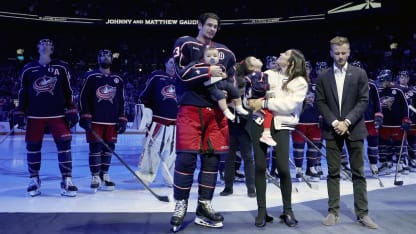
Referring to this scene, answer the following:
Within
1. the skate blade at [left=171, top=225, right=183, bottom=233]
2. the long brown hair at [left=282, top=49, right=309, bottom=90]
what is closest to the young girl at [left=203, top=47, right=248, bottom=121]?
the long brown hair at [left=282, top=49, right=309, bottom=90]

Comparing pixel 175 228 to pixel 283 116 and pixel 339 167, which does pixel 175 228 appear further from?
pixel 339 167

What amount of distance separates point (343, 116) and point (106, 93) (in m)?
3.19

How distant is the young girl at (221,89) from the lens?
384 cm

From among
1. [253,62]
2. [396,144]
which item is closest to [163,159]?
[253,62]

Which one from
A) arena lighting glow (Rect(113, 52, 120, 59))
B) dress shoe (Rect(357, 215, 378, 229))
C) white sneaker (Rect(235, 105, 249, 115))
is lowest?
dress shoe (Rect(357, 215, 378, 229))

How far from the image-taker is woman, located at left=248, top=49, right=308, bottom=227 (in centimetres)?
412

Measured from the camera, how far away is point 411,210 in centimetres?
479

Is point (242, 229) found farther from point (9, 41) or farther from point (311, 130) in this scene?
point (9, 41)

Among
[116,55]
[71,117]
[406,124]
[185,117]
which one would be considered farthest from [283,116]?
[116,55]

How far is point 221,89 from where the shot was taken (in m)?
4.03

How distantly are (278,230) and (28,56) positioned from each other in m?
24.3

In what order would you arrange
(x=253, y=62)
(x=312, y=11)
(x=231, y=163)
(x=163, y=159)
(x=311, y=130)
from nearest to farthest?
(x=253, y=62) → (x=231, y=163) → (x=163, y=159) → (x=311, y=130) → (x=312, y=11)

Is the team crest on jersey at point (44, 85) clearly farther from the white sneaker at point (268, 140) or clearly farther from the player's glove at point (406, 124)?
the player's glove at point (406, 124)

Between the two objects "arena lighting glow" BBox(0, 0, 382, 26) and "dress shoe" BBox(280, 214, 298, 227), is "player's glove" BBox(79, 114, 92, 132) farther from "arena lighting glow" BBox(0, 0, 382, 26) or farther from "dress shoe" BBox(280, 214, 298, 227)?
"arena lighting glow" BBox(0, 0, 382, 26)
